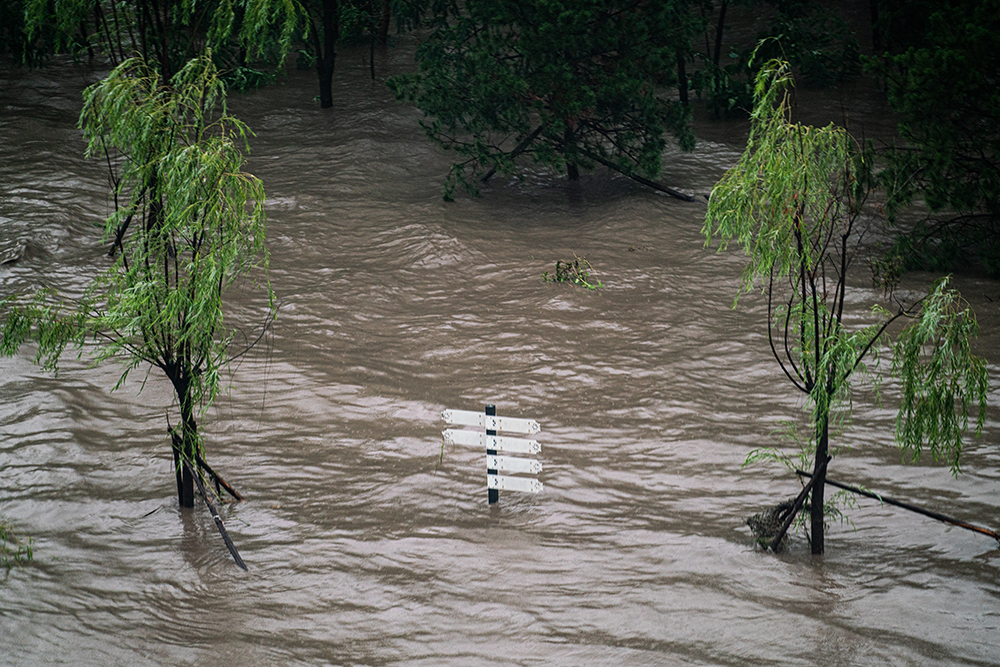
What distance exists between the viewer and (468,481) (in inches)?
383

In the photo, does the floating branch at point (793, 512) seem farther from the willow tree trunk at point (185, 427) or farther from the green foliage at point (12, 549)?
the green foliage at point (12, 549)

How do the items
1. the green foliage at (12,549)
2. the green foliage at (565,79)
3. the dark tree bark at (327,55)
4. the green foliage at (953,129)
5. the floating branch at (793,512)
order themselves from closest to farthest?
the floating branch at (793,512), the green foliage at (12,549), the green foliage at (953,129), the green foliage at (565,79), the dark tree bark at (327,55)

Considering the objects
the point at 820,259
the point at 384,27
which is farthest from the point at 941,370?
the point at 384,27

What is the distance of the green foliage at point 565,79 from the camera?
1605cm

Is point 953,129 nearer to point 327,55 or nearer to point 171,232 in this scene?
point 171,232

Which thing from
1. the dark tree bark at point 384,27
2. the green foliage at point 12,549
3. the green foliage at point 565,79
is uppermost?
the dark tree bark at point 384,27

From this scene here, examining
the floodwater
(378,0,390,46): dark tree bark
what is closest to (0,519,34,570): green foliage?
the floodwater

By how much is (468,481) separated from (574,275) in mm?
5490

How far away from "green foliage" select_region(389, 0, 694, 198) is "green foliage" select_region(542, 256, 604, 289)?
2749 mm

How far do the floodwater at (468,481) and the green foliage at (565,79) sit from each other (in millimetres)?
1232

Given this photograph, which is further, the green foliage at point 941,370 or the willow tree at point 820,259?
the willow tree at point 820,259

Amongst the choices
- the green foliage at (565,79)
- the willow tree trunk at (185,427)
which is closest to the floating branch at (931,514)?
the willow tree trunk at (185,427)

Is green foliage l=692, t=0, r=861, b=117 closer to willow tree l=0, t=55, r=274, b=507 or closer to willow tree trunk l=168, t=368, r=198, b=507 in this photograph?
willow tree l=0, t=55, r=274, b=507

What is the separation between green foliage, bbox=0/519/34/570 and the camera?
26.3 ft
